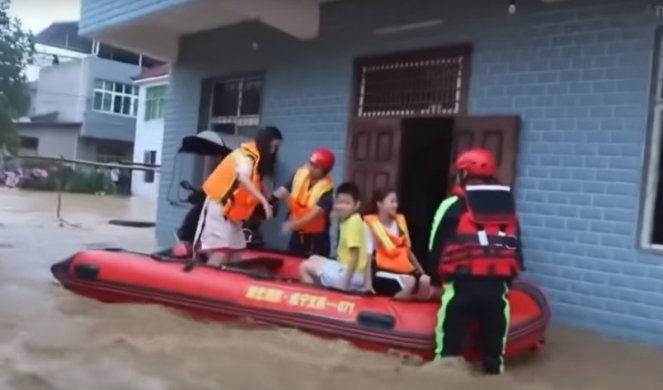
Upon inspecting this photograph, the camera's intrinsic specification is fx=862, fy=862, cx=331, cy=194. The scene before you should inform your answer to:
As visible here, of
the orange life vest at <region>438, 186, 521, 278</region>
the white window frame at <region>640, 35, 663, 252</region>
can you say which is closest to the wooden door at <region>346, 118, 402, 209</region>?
the white window frame at <region>640, 35, 663, 252</region>

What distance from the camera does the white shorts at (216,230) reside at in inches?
269

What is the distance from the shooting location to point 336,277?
243 inches

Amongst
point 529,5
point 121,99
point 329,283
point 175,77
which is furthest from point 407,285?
point 121,99

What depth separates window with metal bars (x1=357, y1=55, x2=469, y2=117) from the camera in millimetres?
7828

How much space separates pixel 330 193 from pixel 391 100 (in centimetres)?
143

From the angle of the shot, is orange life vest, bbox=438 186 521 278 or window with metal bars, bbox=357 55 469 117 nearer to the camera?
orange life vest, bbox=438 186 521 278

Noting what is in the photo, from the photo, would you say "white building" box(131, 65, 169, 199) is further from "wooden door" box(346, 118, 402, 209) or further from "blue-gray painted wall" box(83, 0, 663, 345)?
"blue-gray painted wall" box(83, 0, 663, 345)

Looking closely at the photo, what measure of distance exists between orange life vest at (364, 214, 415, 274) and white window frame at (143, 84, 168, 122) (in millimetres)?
30567

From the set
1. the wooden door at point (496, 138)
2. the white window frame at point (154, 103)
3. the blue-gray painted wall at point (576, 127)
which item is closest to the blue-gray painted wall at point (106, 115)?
the white window frame at point (154, 103)

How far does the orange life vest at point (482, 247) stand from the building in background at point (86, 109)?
38.2 meters

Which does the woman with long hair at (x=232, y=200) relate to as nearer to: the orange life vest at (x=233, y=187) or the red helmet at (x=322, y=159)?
the orange life vest at (x=233, y=187)

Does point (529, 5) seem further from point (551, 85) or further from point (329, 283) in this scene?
point (329, 283)

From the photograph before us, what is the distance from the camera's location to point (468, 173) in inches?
205

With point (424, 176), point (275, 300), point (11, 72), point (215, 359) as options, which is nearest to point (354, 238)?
point (275, 300)
